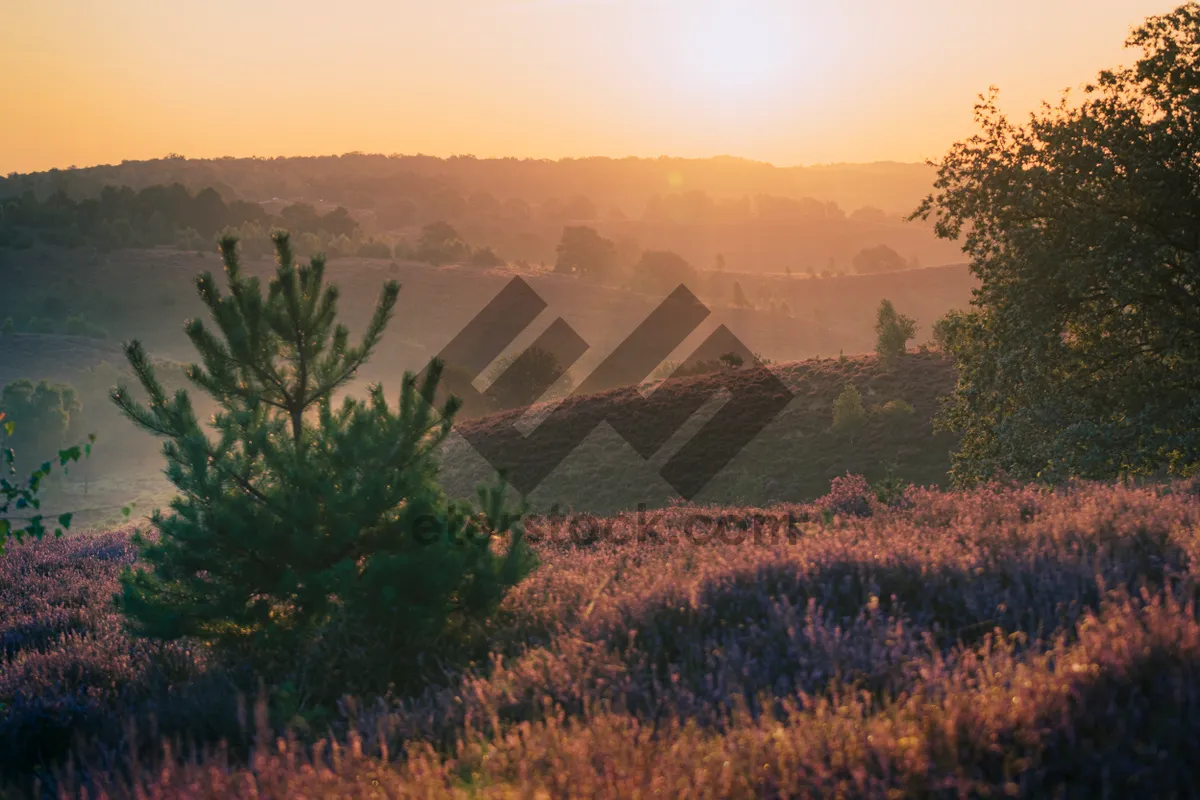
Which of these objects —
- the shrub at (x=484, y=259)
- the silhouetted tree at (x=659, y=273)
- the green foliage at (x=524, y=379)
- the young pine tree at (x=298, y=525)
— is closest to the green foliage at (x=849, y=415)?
the green foliage at (x=524, y=379)

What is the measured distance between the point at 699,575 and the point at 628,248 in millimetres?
135103

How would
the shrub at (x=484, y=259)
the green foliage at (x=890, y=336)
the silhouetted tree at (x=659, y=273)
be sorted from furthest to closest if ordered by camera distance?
the shrub at (x=484, y=259), the silhouetted tree at (x=659, y=273), the green foliage at (x=890, y=336)

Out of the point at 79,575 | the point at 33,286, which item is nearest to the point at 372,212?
the point at 33,286

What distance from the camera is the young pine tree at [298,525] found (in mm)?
6199

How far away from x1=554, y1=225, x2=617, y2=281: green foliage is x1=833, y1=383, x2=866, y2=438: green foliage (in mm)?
83070

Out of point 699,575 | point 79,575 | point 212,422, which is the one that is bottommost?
point 79,575

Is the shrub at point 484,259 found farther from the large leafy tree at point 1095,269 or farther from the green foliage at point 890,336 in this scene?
the large leafy tree at point 1095,269

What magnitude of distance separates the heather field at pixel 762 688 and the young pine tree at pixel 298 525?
0.48 meters

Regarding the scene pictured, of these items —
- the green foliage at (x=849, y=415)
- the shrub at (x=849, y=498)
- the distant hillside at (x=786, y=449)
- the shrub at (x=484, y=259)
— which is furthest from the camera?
the shrub at (x=484, y=259)

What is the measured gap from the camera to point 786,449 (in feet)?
94.2

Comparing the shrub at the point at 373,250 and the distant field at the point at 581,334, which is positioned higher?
the shrub at the point at 373,250

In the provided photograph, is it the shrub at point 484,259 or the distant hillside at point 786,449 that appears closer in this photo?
the distant hillside at point 786,449

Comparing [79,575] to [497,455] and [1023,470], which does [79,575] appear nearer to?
[1023,470]

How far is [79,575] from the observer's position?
11.8m
